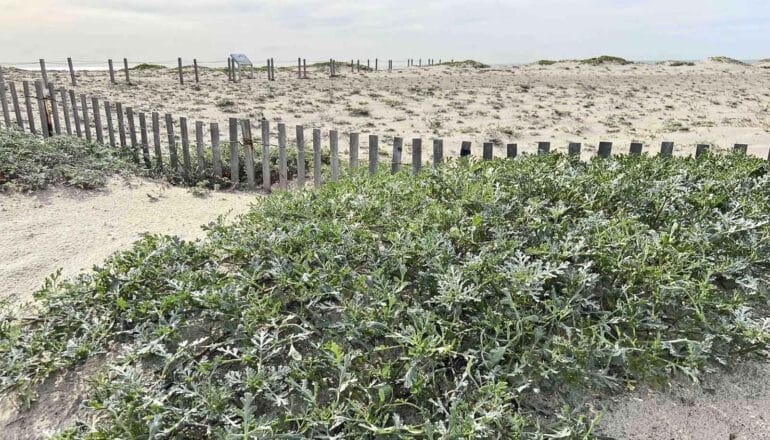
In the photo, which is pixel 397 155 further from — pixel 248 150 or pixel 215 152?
pixel 215 152

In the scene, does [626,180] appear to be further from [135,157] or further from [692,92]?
[692,92]

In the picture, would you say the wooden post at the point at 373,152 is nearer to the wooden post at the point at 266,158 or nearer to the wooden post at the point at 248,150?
the wooden post at the point at 266,158

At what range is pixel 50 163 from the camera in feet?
20.3

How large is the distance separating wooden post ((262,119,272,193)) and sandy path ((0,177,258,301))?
337 mm

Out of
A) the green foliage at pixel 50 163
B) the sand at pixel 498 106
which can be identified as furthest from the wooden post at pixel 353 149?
the sand at pixel 498 106

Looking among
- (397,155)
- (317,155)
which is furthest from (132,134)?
(397,155)

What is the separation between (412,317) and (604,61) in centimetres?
3557

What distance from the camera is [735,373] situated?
7.64 feet

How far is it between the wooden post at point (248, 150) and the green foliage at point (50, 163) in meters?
1.46

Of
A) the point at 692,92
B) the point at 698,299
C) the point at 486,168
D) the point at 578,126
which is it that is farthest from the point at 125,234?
the point at 692,92

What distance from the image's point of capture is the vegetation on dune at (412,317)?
1910 millimetres

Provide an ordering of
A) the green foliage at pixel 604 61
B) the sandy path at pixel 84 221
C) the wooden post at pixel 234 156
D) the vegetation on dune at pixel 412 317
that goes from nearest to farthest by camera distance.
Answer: the vegetation on dune at pixel 412 317 < the sandy path at pixel 84 221 < the wooden post at pixel 234 156 < the green foliage at pixel 604 61

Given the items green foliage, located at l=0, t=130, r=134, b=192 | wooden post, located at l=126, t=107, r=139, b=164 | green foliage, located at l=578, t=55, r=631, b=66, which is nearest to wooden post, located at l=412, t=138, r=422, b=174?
green foliage, located at l=0, t=130, r=134, b=192

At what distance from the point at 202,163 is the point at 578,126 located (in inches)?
383
